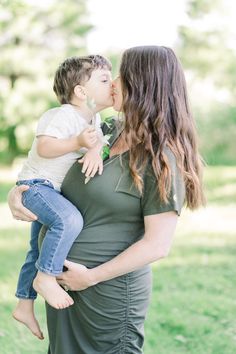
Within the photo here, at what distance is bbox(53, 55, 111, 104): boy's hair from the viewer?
2.50 metres

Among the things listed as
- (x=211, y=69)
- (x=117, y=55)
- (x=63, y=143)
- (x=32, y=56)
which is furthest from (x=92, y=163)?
(x=211, y=69)

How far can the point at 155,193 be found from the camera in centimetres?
226

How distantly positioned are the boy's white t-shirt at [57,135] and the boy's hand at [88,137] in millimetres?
128

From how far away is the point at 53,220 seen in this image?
2.42 metres

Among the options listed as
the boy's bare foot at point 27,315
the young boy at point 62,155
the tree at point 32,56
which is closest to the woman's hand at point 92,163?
the young boy at point 62,155

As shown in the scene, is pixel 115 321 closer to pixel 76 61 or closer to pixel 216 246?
pixel 76 61

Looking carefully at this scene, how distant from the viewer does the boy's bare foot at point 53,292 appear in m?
2.41

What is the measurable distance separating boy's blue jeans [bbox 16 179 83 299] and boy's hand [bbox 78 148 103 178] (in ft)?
0.53

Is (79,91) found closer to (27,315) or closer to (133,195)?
(133,195)

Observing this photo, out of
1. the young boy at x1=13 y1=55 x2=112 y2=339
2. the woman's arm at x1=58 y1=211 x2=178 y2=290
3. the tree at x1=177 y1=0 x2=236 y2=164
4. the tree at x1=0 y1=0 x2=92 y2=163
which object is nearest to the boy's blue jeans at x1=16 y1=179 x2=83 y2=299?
the young boy at x1=13 y1=55 x2=112 y2=339

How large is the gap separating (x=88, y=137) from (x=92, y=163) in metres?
0.09

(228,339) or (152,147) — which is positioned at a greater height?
(152,147)

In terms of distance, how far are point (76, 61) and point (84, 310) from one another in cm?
85

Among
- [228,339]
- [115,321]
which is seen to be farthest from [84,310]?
[228,339]
